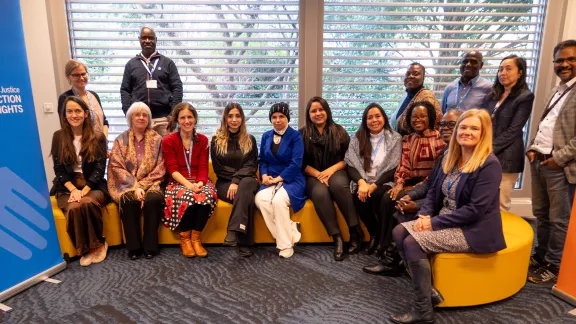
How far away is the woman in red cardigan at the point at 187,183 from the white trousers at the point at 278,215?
1.49 ft

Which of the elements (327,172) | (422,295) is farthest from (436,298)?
(327,172)

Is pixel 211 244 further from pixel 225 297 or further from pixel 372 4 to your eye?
pixel 372 4

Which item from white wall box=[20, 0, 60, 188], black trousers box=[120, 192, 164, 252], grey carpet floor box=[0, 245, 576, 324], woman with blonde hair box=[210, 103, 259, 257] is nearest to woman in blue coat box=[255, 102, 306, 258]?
woman with blonde hair box=[210, 103, 259, 257]

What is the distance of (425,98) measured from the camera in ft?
10.9

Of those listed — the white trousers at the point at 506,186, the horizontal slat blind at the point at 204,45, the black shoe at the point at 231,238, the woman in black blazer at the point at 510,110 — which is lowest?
the black shoe at the point at 231,238

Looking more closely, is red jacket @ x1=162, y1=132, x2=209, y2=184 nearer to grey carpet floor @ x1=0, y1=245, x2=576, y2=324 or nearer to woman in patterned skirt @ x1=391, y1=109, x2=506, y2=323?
grey carpet floor @ x1=0, y1=245, x2=576, y2=324

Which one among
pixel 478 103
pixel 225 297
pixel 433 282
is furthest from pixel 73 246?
pixel 478 103

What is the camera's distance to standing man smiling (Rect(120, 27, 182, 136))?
368cm

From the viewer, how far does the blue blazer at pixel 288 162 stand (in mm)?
3299

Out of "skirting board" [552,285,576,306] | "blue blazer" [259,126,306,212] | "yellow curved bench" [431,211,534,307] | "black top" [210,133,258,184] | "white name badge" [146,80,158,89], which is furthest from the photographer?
"white name badge" [146,80,158,89]

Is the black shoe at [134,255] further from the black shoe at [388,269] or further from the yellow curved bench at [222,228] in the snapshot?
the black shoe at [388,269]

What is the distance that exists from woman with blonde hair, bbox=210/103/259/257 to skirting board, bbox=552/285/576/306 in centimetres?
228

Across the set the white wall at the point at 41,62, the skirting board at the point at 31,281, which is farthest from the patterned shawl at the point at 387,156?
the white wall at the point at 41,62

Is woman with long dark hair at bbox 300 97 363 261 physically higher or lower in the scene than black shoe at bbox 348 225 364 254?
higher
